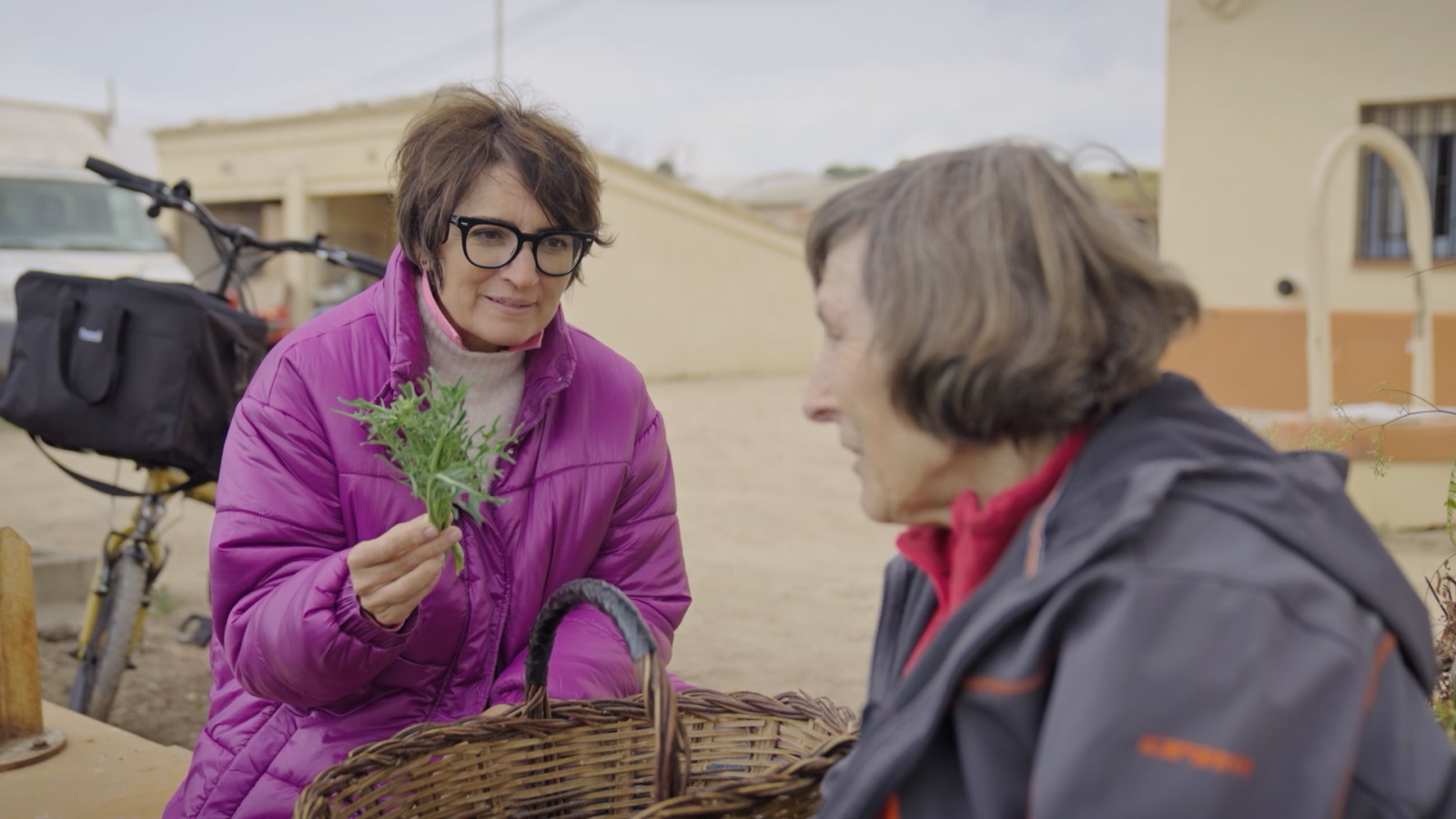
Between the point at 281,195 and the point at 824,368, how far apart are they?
887 inches

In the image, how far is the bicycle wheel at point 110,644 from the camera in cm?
359

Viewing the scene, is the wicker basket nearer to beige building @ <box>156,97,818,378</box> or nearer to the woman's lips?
the woman's lips

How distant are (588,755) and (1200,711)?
1069 mm

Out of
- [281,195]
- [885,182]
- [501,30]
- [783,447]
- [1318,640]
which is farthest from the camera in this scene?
[501,30]

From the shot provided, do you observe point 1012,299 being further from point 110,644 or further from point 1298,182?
point 1298,182

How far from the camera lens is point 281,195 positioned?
Answer: 2206cm

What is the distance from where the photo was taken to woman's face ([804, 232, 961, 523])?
1.21m

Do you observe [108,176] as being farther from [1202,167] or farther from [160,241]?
[160,241]

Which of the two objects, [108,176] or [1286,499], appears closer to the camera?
[1286,499]

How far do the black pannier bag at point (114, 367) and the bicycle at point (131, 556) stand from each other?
0.27m

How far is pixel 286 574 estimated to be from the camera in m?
1.91

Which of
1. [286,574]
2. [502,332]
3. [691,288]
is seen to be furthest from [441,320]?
[691,288]

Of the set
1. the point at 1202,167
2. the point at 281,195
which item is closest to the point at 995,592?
the point at 1202,167

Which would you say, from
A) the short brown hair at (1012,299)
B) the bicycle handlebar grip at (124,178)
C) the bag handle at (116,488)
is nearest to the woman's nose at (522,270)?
the short brown hair at (1012,299)
